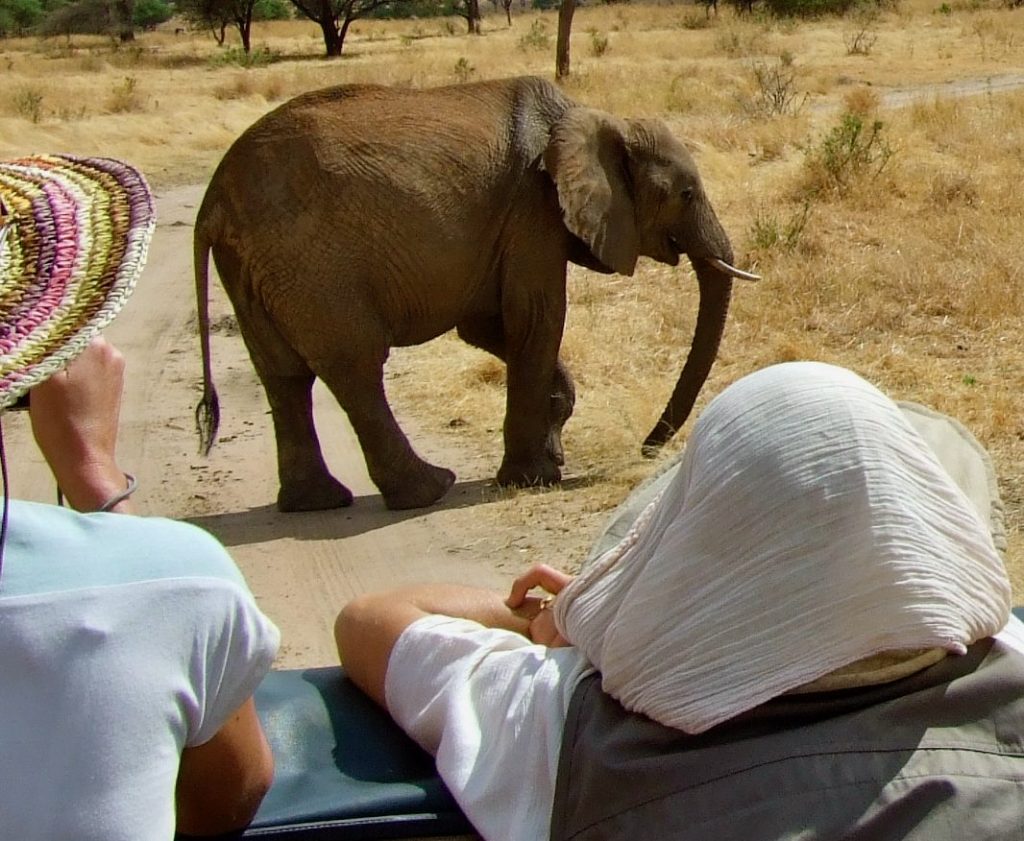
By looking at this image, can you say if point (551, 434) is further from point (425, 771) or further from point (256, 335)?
point (425, 771)

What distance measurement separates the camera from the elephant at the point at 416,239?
6.11m

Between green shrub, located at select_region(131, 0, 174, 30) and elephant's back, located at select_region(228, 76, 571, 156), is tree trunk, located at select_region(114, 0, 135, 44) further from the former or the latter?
elephant's back, located at select_region(228, 76, 571, 156)

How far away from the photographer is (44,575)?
164 centimetres

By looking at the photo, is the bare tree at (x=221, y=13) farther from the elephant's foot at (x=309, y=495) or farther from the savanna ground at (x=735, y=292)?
the elephant's foot at (x=309, y=495)

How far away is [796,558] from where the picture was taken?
171cm

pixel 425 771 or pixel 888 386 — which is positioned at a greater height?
pixel 425 771

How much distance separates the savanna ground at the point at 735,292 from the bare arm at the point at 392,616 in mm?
2308

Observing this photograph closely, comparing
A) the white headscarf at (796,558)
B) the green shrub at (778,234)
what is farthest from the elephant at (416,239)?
the white headscarf at (796,558)

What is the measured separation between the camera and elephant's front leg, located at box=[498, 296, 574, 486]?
260 inches

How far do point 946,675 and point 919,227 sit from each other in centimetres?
949

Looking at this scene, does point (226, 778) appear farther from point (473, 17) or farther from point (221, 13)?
→ point (473, 17)

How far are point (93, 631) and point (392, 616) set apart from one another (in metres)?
0.83

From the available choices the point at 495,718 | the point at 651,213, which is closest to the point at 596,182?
the point at 651,213

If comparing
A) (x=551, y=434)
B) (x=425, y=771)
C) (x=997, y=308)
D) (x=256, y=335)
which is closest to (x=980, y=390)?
(x=997, y=308)
